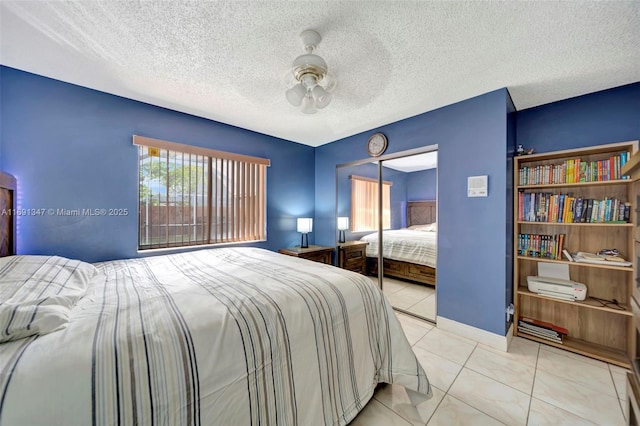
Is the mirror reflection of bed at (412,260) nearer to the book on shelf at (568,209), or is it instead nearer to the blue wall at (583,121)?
the book on shelf at (568,209)

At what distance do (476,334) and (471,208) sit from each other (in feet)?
4.06

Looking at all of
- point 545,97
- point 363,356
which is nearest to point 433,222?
point 545,97

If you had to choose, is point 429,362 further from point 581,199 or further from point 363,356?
point 581,199

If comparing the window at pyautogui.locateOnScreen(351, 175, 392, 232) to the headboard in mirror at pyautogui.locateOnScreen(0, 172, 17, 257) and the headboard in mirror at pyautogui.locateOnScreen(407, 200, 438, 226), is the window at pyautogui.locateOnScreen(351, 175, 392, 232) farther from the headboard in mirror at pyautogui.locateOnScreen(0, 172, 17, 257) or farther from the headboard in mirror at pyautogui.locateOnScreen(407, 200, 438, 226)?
the headboard in mirror at pyautogui.locateOnScreen(0, 172, 17, 257)

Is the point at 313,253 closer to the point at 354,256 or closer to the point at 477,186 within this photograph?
the point at 354,256

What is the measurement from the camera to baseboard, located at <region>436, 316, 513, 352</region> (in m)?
2.10

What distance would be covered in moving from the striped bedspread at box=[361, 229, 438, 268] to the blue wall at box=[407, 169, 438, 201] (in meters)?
0.43

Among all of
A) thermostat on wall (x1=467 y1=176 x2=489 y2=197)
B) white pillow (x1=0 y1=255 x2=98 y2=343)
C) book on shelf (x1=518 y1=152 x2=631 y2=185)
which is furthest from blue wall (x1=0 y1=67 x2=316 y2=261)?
book on shelf (x1=518 y1=152 x2=631 y2=185)

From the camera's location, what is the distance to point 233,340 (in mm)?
953

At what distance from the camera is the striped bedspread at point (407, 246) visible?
106 inches

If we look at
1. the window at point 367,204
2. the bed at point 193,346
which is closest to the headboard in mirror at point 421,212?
the window at point 367,204

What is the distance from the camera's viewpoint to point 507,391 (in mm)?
1612

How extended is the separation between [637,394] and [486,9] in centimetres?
204

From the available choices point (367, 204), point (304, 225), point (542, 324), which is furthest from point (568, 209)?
point (304, 225)
